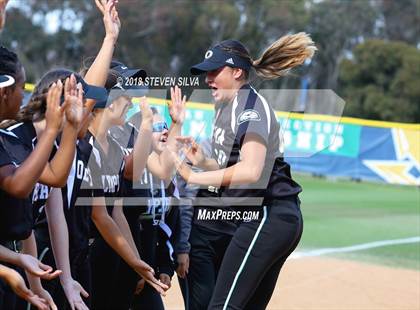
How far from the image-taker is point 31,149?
4094mm

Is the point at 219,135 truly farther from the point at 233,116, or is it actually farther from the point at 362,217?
the point at 362,217

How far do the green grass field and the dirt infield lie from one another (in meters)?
0.94

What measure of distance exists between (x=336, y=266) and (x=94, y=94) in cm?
720

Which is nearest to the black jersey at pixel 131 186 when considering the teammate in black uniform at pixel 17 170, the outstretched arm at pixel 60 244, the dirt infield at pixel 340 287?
the outstretched arm at pixel 60 244

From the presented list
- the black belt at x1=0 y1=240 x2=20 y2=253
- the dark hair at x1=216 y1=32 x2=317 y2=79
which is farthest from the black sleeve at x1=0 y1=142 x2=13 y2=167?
the dark hair at x1=216 y1=32 x2=317 y2=79

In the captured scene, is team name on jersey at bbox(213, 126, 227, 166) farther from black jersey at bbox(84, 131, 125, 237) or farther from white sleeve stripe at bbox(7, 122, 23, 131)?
white sleeve stripe at bbox(7, 122, 23, 131)

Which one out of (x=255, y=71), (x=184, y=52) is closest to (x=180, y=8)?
(x=184, y=52)

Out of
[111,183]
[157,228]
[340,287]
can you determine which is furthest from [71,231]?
[340,287]

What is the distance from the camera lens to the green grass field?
41.1 feet

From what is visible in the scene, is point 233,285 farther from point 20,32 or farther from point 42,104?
point 20,32

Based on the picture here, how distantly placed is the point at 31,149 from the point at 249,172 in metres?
1.52

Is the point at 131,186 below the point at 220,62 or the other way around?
below

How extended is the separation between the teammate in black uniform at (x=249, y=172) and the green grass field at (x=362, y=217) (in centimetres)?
648

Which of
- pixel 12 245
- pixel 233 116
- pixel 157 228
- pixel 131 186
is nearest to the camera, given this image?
pixel 12 245
